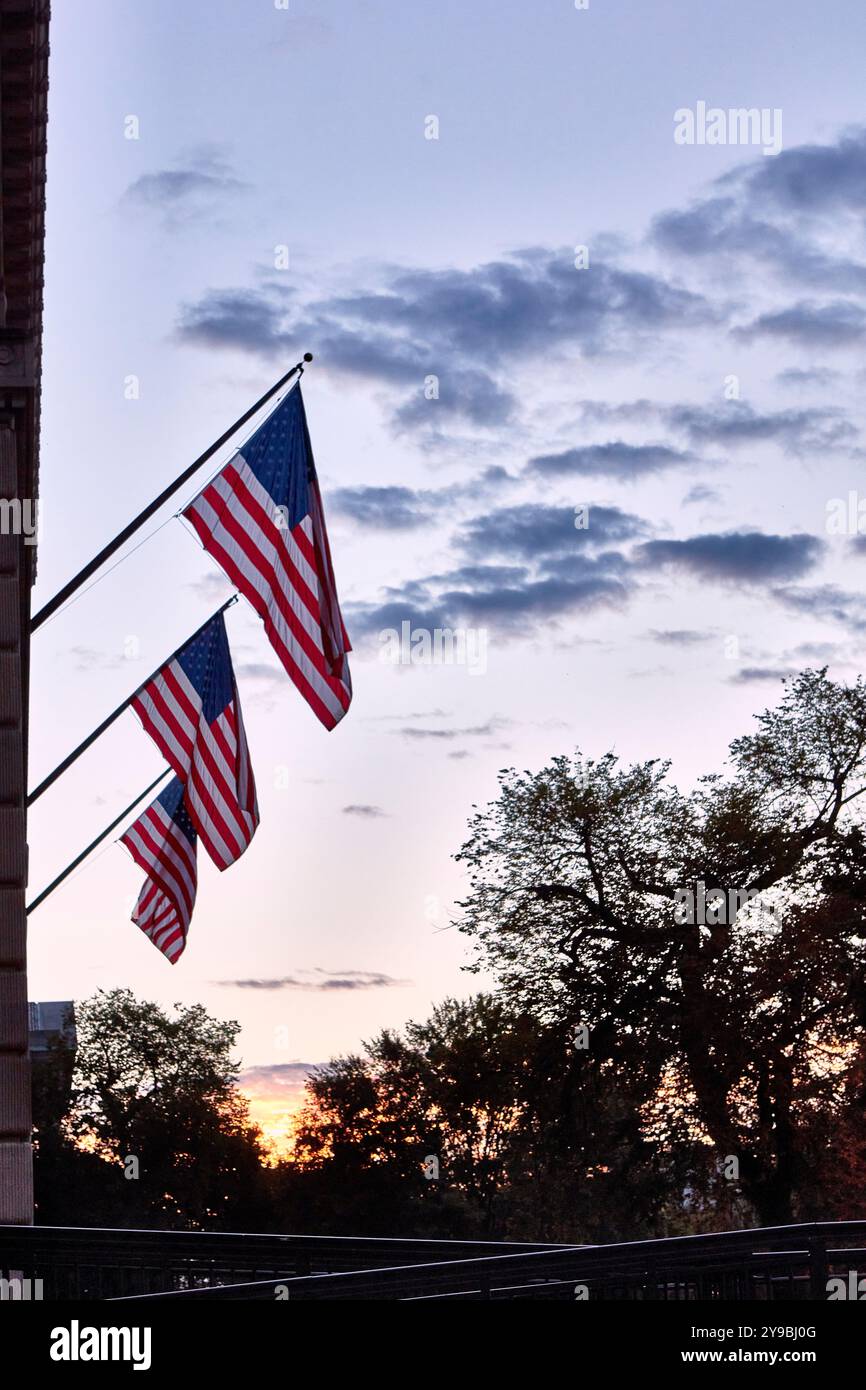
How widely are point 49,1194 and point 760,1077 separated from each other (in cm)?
3640

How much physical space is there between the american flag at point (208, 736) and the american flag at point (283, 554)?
A: 9.10 feet

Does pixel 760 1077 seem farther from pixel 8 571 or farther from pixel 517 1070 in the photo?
pixel 8 571

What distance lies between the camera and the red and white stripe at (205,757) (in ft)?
54.9

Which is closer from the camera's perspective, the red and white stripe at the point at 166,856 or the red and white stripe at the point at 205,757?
the red and white stripe at the point at 205,757

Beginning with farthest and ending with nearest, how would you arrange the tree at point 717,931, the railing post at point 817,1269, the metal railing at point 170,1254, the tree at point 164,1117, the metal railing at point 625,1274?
the tree at point 164,1117
the tree at point 717,931
the metal railing at point 170,1254
the railing post at point 817,1269
the metal railing at point 625,1274

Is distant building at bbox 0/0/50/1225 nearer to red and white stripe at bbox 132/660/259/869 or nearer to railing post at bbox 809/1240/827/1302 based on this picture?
red and white stripe at bbox 132/660/259/869

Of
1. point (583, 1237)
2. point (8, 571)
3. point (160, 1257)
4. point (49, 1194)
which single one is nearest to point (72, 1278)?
point (160, 1257)

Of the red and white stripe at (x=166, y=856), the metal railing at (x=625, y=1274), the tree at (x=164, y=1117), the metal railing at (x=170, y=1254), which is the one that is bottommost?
the tree at (x=164, y=1117)

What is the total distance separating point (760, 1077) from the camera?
1714 inches

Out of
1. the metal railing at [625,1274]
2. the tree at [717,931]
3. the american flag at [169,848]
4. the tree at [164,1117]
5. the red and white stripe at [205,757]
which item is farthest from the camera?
the tree at [164,1117]

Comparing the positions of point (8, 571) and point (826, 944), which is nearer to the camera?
point (8, 571)

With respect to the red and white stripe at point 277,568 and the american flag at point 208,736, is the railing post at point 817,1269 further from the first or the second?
the american flag at point 208,736

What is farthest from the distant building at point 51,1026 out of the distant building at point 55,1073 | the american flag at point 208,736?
the american flag at point 208,736

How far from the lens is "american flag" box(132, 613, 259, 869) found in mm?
16766
